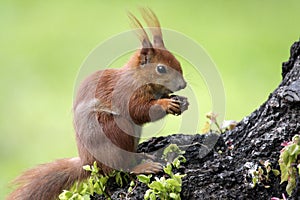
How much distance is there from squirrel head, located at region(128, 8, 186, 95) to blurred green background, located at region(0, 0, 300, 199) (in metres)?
1.72

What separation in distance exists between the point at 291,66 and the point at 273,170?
1.05 feet

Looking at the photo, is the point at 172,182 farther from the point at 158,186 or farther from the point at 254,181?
the point at 254,181

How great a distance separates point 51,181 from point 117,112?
25 centimetres

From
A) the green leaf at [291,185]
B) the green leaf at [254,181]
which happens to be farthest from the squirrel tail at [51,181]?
the green leaf at [291,185]

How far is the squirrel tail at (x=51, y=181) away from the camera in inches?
77.0

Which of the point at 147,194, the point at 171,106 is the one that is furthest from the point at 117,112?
the point at 147,194

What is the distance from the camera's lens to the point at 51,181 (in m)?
1.96

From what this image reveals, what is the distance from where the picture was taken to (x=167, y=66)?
203 centimetres

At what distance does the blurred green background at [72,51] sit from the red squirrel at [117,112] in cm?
166

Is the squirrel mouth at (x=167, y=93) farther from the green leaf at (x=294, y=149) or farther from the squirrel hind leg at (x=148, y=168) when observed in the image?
the green leaf at (x=294, y=149)

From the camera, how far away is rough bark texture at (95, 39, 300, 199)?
64.9 inches

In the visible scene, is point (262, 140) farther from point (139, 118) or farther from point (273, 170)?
point (139, 118)

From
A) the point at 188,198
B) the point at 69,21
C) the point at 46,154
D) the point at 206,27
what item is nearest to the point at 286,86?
the point at 188,198

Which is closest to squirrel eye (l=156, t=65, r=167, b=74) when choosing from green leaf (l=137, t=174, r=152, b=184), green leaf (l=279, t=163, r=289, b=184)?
green leaf (l=137, t=174, r=152, b=184)
